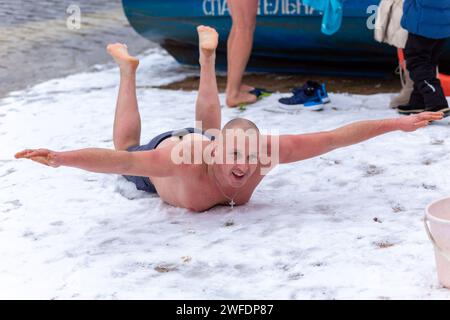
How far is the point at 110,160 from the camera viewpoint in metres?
2.93

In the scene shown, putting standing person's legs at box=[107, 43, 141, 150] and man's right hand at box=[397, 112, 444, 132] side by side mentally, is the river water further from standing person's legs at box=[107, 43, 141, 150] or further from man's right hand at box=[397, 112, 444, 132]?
man's right hand at box=[397, 112, 444, 132]

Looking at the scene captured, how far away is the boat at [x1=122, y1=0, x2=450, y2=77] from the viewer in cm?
604

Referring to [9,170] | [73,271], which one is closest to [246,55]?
[9,170]

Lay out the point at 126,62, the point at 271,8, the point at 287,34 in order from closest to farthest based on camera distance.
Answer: the point at 126,62
the point at 271,8
the point at 287,34

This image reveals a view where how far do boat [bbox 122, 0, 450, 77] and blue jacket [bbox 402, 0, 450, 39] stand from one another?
3.66ft

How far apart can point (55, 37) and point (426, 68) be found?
5213 mm

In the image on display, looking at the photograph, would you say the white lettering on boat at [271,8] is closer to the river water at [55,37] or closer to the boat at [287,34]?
the boat at [287,34]

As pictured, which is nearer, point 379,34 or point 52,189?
point 52,189

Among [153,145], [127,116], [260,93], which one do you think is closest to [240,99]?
[260,93]

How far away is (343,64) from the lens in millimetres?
6527

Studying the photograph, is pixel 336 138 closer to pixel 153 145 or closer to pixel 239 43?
pixel 153 145

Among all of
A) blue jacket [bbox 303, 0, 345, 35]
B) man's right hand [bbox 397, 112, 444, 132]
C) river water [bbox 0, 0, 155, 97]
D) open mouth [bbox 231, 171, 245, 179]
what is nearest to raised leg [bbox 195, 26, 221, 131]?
open mouth [bbox 231, 171, 245, 179]
